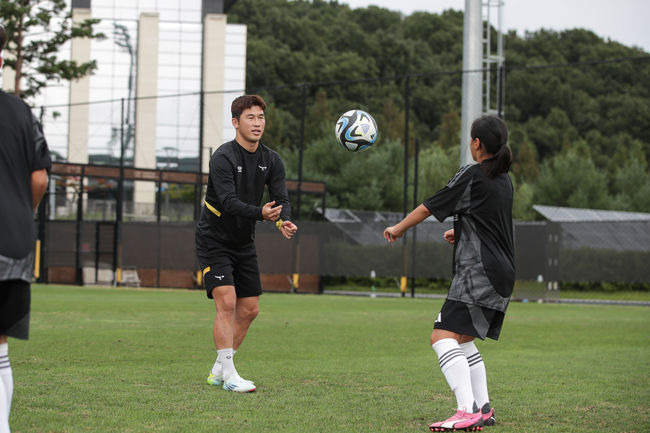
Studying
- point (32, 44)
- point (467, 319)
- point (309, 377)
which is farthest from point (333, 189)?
point (467, 319)

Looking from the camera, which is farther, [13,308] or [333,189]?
[333,189]

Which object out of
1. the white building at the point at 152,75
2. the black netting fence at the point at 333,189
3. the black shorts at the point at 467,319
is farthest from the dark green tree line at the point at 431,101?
the black shorts at the point at 467,319

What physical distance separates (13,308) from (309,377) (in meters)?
3.41

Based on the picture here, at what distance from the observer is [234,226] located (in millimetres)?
6133

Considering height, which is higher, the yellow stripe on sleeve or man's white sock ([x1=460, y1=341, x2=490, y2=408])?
the yellow stripe on sleeve

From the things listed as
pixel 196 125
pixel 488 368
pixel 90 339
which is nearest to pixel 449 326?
pixel 488 368

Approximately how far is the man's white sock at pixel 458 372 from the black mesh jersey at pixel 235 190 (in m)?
1.90

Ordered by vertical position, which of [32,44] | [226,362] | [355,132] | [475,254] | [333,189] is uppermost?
[32,44]

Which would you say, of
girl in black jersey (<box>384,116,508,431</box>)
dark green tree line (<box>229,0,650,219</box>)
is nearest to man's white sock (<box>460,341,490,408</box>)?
girl in black jersey (<box>384,116,508,431</box>)

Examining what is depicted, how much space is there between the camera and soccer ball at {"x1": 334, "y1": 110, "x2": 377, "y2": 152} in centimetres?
714

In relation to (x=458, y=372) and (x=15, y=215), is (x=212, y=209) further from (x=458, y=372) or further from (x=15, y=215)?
(x=15, y=215)

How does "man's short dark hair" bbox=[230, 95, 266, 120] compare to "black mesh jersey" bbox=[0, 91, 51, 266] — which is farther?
"man's short dark hair" bbox=[230, 95, 266, 120]

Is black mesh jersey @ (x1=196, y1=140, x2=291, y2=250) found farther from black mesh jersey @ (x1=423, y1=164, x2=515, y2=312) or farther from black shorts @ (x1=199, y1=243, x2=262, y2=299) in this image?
black mesh jersey @ (x1=423, y1=164, x2=515, y2=312)

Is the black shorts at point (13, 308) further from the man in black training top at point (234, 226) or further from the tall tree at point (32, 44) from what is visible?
the tall tree at point (32, 44)
